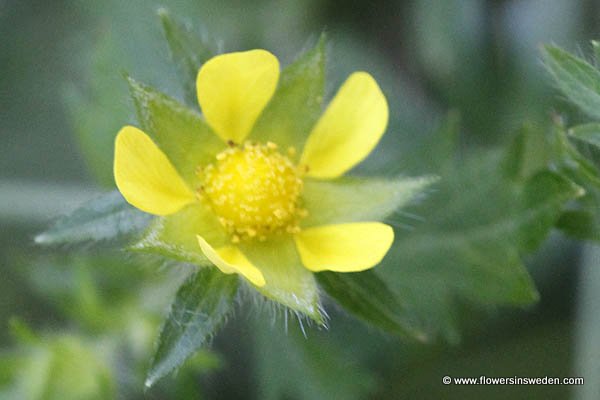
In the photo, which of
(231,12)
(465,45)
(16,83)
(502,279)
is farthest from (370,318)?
(16,83)

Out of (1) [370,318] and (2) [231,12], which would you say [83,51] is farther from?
(1) [370,318]

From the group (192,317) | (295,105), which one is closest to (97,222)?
(192,317)

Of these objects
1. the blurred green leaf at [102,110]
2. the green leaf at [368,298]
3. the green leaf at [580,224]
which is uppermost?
the green leaf at [580,224]

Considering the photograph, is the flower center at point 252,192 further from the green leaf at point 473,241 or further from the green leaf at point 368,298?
the green leaf at point 473,241

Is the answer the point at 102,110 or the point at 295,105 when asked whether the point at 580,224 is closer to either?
the point at 295,105

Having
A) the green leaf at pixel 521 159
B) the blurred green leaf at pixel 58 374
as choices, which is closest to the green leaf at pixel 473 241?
the green leaf at pixel 521 159

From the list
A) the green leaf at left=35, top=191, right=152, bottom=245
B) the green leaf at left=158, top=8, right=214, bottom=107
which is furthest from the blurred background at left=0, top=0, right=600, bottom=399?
the green leaf at left=35, top=191, right=152, bottom=245
